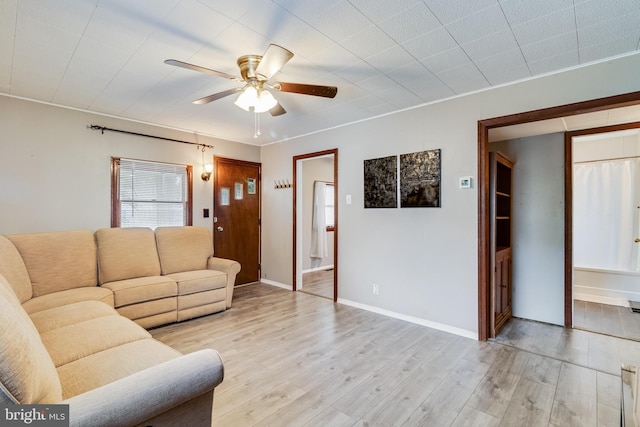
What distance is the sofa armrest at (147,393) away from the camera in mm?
1012

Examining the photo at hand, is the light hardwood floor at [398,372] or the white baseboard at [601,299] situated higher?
the white baseboard at [601,299]

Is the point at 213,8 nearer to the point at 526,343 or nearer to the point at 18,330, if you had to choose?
the point at 18,330

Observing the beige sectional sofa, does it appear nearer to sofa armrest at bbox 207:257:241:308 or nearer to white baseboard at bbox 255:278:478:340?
sofa armrest at bbox 207:257:241:308

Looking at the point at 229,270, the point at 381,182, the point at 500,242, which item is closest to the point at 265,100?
the point at 381,182

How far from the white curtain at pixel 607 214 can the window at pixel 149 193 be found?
5893 millimetres

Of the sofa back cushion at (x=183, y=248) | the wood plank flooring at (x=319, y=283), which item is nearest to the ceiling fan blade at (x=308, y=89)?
the sofa back cushion at (x=183, y=248)

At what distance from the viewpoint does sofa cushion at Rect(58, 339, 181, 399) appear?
4.48 feet

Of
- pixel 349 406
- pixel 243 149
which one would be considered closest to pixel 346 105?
pixel 243 149

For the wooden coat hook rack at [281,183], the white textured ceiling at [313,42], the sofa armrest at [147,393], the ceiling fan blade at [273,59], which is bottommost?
the sofa armrest at [147,393]

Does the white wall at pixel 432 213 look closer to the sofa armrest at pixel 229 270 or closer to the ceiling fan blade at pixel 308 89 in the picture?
the sofa armrest at pixel 229 270

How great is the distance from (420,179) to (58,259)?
3.91 meters

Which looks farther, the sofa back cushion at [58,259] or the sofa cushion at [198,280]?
the sofa cushion at [198,280]

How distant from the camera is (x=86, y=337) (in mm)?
1838

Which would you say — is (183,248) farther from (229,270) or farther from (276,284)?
(276,284)
